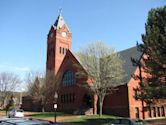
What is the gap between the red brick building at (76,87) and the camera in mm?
39500

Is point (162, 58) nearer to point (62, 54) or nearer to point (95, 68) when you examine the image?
point (95, 68)

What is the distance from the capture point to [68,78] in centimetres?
5162

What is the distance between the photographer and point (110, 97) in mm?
42844

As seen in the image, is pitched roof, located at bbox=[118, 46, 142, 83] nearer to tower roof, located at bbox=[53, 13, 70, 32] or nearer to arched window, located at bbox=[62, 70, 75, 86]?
arched window, located at bbox=[62, 70, 75, 86]

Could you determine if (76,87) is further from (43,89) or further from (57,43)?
(57,43)

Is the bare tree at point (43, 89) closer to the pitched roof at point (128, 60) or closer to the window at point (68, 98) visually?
the window at point (68, 98)

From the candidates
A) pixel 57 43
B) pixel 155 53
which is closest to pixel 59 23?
pixel 57 43

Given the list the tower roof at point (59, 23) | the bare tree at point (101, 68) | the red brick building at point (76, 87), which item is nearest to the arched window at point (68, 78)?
the red brick building at point (76, 87)

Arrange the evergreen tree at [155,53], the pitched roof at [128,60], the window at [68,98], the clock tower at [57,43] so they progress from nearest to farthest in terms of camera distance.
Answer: the evergreen tree at [155,53] < the pitched roof at [128,60] < the window at [68,98] < the clock tower at [57,43]

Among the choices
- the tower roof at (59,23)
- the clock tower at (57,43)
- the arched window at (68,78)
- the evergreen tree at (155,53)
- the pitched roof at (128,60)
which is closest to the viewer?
the evergreen tree at (155,53)

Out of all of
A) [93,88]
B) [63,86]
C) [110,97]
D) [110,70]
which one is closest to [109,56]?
[110,70]

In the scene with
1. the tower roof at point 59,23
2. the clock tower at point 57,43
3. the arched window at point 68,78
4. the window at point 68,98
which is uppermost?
the tower roof at point 59,23

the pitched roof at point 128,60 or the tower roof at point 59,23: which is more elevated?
the tower roof at point 59,23

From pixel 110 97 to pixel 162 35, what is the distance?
64.4 feet
